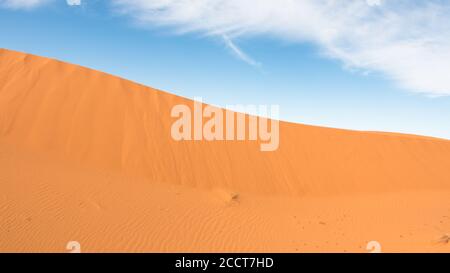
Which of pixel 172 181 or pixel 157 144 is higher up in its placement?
pixel 157 144

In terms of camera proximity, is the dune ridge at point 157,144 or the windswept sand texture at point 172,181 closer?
the windswept sand texture at point 172,181

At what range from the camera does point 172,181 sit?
11.7 meters

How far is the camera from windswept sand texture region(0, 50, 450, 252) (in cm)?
792

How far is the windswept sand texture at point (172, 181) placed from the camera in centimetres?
792

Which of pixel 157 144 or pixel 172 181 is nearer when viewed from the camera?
pixel 172 181

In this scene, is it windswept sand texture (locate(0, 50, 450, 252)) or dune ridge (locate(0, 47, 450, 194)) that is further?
dune ridge (locate(0, 47, 450, 194))

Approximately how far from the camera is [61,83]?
14938 mm
